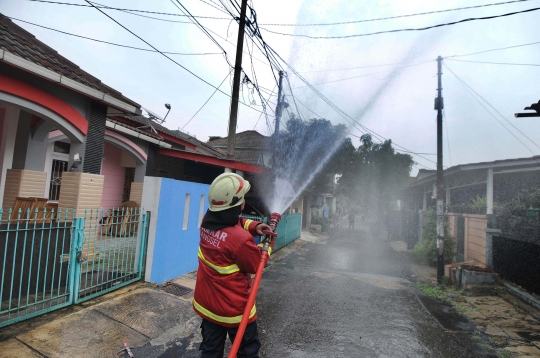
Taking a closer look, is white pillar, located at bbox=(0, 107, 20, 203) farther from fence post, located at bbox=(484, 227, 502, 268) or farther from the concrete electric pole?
fence post, located at bbox=(484, 227, 502, 268)

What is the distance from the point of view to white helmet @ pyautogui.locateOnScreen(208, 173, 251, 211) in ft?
7.27

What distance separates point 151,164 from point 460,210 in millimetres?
11263

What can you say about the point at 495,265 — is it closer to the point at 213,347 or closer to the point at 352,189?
the point at 213,347

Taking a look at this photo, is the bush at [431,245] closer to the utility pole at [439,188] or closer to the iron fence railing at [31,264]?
the utility pole at [439,188]

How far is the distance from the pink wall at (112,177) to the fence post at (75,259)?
6293mm

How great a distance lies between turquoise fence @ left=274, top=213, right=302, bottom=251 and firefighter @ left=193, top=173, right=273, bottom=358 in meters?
8.40

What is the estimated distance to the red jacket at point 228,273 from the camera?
2141 millimetres

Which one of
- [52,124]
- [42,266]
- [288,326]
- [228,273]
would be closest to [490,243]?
[288,326]

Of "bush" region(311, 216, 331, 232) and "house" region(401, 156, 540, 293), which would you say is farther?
"bush" region(311, 216, 331, 232)

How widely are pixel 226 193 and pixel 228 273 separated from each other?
1.92ft

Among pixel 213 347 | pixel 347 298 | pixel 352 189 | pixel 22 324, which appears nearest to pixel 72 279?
pixel 22 324

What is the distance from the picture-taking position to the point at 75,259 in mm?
3994

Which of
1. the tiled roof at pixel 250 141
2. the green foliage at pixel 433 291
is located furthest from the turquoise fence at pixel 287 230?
Result: the green foliage at pixel 433 291

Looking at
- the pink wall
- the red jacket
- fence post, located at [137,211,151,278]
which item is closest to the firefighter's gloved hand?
the red jacket
